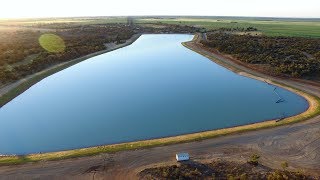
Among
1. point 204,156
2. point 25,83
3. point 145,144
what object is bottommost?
point 204,156

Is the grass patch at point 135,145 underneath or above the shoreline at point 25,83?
underneath

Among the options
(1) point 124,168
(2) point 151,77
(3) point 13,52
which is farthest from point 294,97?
(3) point 13,52

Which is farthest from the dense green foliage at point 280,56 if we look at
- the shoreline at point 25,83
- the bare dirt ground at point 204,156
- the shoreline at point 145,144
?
the shoreline at point 25,83

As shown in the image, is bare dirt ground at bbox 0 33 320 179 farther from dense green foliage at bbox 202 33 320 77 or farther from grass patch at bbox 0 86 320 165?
dense green foliage at bbox 202 33 320 77

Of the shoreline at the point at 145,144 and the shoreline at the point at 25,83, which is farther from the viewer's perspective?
the shoreline at the point at 25,83

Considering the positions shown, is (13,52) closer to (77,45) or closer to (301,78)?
(77,45)

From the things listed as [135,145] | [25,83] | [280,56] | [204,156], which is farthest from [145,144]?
[280,56]

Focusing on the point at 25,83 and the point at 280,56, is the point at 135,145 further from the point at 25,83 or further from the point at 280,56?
the point at 280,56

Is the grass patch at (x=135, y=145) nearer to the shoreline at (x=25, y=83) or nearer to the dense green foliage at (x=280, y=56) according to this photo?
the shoreline at (x=25, y=83)

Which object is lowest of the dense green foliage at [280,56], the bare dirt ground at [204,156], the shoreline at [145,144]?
the bare dirt ground at [204,156]
